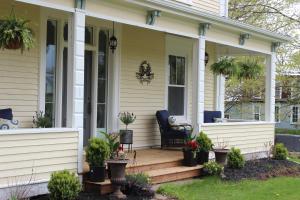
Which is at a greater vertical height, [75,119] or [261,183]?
[75,119]

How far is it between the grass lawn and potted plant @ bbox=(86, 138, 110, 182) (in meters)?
1.16

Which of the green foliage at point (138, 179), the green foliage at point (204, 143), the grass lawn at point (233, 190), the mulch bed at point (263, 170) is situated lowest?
the grass lawn at point (233, 190)

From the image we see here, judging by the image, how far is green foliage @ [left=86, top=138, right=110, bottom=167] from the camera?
7641 mm

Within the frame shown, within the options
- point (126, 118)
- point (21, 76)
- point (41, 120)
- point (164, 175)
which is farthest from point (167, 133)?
point (21, 76)

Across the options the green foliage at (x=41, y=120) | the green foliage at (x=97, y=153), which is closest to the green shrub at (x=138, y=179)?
the green foliage at (x=97, y=153)

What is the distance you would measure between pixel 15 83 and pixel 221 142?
4972 millimetres

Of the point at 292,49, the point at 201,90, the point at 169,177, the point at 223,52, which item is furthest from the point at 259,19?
the point at 169,177

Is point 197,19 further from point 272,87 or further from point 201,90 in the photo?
point 272,87

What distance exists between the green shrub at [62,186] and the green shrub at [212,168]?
3.62 metres

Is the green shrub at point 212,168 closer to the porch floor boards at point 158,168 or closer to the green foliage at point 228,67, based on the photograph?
the porch floor boards at point 158,168

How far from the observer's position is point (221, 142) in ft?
37.4

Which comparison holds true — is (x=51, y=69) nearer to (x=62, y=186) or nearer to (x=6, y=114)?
(x=6, y=114)

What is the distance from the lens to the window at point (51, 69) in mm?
9375

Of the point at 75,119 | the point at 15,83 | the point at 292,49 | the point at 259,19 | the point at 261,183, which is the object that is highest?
the point at 259,19
